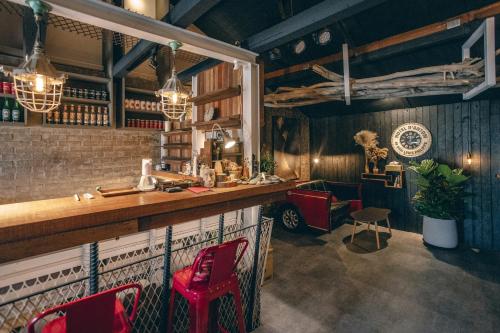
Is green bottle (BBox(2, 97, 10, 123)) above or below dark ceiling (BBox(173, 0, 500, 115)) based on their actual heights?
below

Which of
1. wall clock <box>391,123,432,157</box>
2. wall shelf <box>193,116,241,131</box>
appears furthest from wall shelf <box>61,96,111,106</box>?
wall clock <box>391,123,432,157</box>

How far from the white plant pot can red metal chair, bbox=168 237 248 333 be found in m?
4.06

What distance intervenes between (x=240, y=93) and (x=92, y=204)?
2.04 meters

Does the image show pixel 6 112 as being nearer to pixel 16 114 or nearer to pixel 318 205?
pixel 16 114

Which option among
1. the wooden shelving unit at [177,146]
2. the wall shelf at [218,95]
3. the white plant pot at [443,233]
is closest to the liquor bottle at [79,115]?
the wooden shelving unit at [177,146]

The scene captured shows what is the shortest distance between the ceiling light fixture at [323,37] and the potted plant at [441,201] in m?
2.76

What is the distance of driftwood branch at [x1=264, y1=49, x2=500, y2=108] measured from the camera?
10.3 ft

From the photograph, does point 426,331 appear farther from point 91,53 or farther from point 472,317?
point 91,53

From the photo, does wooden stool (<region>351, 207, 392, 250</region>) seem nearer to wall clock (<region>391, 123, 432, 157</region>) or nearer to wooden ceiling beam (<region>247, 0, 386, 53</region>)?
wall clock (<region>391, 123, 432, 157</region>)

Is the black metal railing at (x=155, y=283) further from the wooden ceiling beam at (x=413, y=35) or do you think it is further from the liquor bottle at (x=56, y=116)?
the wooden ceiling beam at (x=413, y=35)

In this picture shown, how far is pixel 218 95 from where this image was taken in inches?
131


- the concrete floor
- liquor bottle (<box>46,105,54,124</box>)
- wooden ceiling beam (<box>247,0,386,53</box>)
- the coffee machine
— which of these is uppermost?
wooden ceiling beam (<box>247,0,386,53</box>)

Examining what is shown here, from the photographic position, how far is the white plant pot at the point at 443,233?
4.37 m

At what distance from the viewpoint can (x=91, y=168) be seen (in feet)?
14.0
